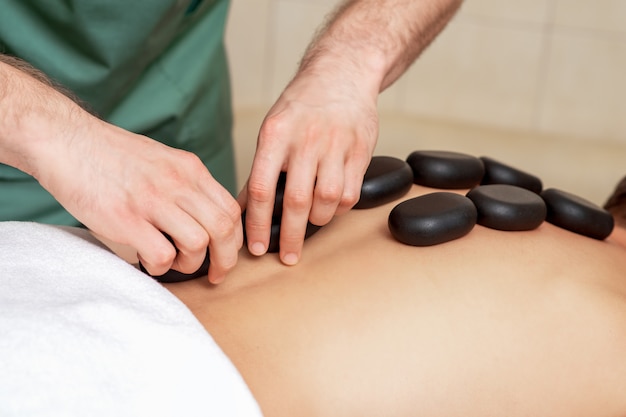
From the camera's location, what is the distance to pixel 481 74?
6.93 feet

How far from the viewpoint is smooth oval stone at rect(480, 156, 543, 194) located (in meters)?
1.00

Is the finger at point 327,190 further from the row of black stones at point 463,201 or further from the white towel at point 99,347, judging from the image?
the white towel at point 99,347

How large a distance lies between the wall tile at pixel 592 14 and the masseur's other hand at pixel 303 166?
1.32 meters

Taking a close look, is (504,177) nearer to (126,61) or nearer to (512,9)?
(126,61)

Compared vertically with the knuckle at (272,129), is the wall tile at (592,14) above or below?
below

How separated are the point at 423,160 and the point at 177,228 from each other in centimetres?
35

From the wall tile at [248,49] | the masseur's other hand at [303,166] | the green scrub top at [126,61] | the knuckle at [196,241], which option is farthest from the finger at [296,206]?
the wall tile at [248,49]

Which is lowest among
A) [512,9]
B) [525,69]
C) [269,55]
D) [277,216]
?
[269,55]

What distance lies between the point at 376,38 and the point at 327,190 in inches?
13.9

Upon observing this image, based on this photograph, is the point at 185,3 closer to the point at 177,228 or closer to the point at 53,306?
the point at 177,228

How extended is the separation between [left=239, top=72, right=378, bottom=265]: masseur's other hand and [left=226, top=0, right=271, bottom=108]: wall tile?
142cm

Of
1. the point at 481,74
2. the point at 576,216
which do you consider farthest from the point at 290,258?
the point at 481,74

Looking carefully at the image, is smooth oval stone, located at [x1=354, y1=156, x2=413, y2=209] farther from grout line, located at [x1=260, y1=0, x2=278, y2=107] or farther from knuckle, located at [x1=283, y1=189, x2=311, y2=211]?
grout line, located at [x1=260, y1=0, x2=278, y2=107]

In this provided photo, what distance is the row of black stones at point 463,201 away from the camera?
83 cm
